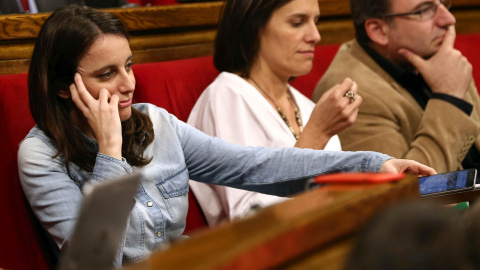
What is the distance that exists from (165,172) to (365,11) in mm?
1036


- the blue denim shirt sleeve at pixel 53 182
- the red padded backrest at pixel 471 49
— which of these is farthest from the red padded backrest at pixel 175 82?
the red padded backrest at pixel 471 49

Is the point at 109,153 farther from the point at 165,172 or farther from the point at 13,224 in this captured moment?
the point at 13,224

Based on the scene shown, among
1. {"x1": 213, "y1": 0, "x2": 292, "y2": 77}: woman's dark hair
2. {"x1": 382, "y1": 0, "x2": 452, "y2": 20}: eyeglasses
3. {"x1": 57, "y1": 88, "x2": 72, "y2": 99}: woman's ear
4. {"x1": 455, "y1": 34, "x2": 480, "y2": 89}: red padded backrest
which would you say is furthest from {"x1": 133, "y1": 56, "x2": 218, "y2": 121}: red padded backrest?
{"x1": 455, "y1": 34, "x2": 480, "y2": 89}: red padded backrest

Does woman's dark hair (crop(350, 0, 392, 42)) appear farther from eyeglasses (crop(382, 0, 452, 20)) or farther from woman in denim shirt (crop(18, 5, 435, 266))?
woman in denim shirt (crop(18, 5, 435, 266))

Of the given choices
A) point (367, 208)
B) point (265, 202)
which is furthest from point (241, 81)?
point (367, 208)

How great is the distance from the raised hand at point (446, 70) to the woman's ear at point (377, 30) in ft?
0.24

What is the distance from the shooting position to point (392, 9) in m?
2.06

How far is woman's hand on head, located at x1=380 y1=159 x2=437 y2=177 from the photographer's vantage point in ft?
3.85

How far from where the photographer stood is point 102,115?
1251mm

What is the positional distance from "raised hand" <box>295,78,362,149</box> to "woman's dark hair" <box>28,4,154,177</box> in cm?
58

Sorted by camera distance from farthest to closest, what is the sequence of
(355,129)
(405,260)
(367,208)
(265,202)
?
(355,129) → (265,202) → (367,208) → (405,260)

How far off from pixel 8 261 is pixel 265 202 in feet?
1.92

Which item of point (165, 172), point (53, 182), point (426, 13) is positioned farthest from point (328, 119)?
point (53, 182)

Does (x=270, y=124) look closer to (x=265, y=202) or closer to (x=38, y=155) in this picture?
(x=265, y=202)
